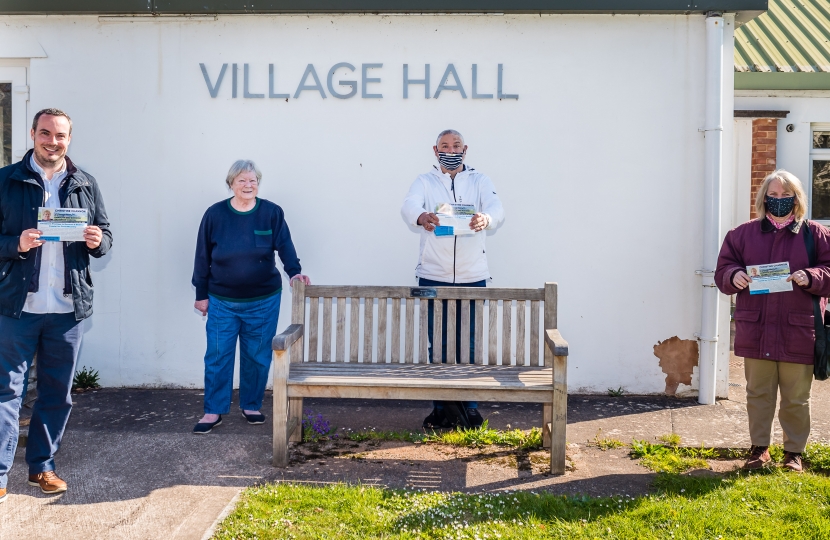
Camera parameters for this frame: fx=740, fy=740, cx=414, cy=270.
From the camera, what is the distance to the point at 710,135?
6141mm

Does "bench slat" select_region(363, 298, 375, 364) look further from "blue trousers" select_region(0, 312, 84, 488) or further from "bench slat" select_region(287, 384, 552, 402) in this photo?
"blue trousers" select_region(0, 312, 84, 488)

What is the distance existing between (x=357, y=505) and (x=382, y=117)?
3.58 m

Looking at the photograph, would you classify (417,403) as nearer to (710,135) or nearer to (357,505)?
(357,505)

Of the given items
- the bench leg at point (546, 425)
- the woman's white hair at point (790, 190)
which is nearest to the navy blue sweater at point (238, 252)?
the bench leg at point (546, 425)

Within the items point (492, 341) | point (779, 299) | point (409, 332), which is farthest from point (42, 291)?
point (779, 299)

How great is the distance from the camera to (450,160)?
5.23 m

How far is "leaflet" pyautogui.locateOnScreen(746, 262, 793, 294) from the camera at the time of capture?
4.38m

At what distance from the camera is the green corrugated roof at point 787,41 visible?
8477 mm

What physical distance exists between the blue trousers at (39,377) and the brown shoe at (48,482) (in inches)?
1.3

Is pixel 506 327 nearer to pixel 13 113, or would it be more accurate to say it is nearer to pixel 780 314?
pixel 780 314

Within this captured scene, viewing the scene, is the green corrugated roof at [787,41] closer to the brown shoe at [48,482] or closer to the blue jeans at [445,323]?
the blue jeans at [445,323]

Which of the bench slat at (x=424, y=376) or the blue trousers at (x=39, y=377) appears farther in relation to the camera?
the bench slat at (x=424, y=376)

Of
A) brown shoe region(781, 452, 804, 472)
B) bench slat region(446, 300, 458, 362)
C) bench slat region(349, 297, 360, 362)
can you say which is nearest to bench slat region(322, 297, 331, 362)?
→ bench slat region(349, 297, 360, 362)

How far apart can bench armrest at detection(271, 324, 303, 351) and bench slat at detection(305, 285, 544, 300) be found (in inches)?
12.0
